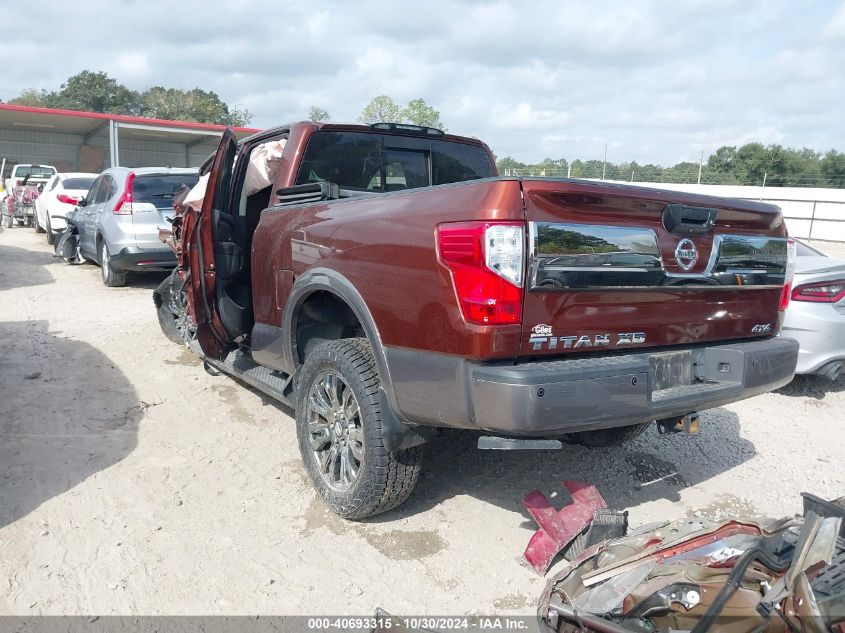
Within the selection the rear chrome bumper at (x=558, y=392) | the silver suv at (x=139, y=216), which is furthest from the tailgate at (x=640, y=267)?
the silver suv at (x=139, y=216)

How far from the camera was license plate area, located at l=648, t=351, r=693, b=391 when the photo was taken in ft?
10.1

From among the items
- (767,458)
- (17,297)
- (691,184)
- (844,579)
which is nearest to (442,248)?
(844,579)

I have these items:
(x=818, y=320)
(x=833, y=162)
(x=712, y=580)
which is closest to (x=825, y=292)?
(x=818, y=320)

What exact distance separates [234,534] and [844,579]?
2.67 meters

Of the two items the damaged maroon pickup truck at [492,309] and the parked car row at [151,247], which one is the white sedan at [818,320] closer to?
the parked car row at [151,247]

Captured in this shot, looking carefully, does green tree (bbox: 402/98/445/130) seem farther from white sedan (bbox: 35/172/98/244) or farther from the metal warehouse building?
white sedan (bbox: 35/172/98/244)

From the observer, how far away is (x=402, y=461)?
11.1 ft

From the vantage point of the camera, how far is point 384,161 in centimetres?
464

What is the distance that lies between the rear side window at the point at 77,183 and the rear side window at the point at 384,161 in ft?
40.3

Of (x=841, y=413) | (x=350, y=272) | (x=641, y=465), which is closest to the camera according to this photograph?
(x=350, y=272)

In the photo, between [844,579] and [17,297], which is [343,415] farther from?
[17,297]

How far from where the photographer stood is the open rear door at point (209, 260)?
459 cm

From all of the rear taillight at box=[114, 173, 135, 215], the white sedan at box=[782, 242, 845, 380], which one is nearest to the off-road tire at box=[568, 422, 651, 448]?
the white sedan at box=[782, 242, 845, 380]

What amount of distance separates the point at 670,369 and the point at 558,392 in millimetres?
773
